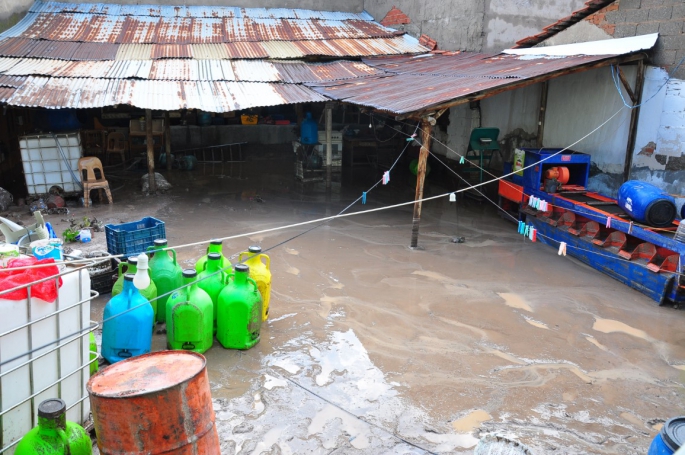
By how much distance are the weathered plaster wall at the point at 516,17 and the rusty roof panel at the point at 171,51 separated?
7511mm

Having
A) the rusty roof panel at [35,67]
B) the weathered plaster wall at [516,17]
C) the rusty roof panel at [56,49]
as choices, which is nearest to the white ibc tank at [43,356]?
the rusty roof panel at [35,67]

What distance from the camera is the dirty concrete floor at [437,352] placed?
4.86 m

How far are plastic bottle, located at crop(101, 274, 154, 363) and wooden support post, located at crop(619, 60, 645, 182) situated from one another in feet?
A: 27.8

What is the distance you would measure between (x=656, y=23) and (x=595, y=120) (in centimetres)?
197

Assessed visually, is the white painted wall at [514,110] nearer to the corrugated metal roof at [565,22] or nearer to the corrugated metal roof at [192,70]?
the corrugated metal roof at [565,22]

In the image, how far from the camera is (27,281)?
362 centimetres

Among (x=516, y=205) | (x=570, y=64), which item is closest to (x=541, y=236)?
(x=516, y=205)

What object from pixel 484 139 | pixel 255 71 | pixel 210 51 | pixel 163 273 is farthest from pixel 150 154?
pixel 484 139

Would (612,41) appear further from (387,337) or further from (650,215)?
(387,337)

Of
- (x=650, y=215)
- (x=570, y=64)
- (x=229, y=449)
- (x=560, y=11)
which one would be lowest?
(x=229, y=449)

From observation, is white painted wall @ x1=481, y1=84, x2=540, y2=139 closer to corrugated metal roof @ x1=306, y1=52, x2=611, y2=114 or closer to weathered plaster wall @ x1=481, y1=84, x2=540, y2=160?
weathered plaster wall @ x1=481, y1=84, x2=540, y2=160

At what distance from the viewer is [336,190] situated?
1408cm

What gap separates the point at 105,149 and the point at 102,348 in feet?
38.8

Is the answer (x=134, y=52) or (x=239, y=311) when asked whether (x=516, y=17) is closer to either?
A: (x=134, y=52)
